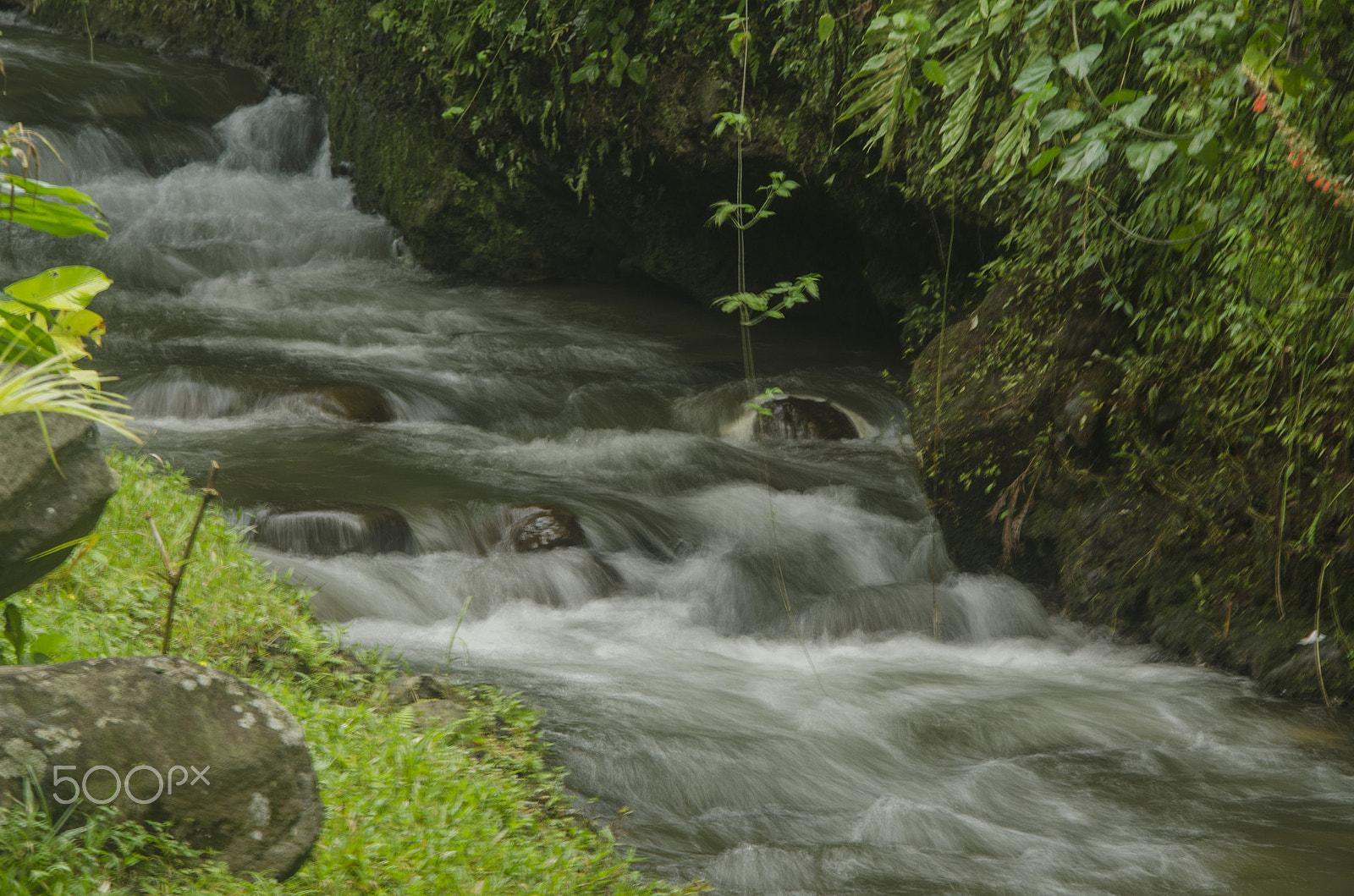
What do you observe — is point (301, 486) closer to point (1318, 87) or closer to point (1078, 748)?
point (1078, 748)

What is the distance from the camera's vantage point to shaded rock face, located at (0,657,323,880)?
1.86 metres

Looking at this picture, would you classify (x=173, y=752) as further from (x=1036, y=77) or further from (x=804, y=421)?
(x=804, y=421)

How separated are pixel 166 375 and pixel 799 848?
6.00 meters

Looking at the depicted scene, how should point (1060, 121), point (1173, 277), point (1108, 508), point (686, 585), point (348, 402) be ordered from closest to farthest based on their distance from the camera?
point (1060, 121) → point (1173, 277) → point (1108, 508) → point (686, 585) → point (348, 402)

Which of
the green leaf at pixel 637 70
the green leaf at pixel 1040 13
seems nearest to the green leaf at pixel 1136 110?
the green leaf at pixel 1040 13

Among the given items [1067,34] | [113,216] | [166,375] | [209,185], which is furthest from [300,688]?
[209,185]

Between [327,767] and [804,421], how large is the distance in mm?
5530

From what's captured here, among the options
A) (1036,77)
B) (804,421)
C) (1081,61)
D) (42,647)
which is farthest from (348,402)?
(1081,61)

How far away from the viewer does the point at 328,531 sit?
5277mm

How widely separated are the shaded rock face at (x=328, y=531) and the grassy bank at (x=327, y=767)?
3.06 ft

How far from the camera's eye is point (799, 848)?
10.3 feet

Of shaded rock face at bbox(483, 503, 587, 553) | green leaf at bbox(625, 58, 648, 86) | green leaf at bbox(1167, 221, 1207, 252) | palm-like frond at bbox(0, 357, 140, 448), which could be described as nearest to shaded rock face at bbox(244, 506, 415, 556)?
shaded rock face at bbox(483, 503, 587, 553)

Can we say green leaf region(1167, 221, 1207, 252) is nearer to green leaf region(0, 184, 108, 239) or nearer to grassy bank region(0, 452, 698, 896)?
grassy bank region(0, 452, 698, 896)

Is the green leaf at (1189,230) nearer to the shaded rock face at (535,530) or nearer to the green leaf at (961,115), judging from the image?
the green leaf at (961,115)
